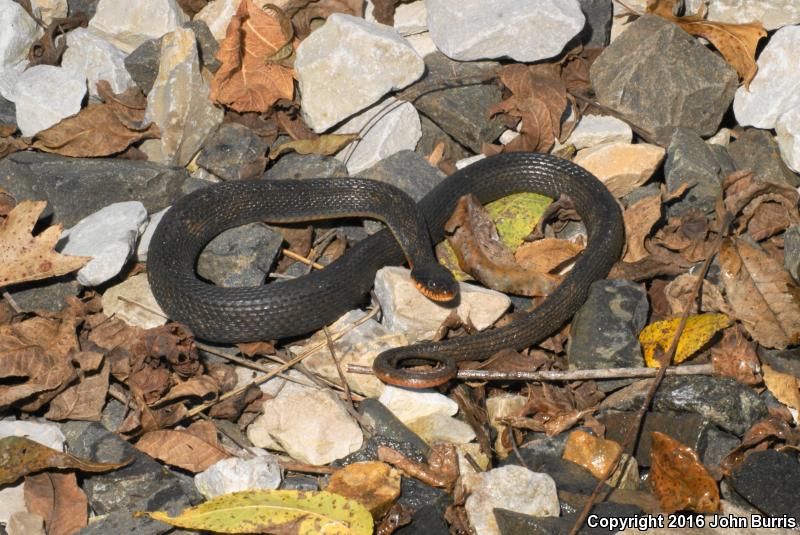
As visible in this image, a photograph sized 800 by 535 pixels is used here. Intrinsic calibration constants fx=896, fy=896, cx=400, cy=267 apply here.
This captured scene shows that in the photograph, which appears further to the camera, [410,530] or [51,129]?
[51,129]

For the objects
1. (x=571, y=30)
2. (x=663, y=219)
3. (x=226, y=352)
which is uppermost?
(x=571, y=30)

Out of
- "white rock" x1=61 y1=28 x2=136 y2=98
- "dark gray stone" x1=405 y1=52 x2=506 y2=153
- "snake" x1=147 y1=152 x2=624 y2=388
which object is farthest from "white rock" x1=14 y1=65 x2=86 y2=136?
"dark gray stone" x1=405 y1=52 x2=506 y2=153

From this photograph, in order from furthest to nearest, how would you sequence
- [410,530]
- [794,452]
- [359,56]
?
[359,56] < [794,452] < [410,530]

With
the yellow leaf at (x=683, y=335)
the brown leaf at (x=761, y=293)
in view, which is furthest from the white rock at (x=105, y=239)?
the brown leaf at (x=761, y=293)

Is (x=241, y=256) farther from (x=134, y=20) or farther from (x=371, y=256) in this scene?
(x=134, y=20)

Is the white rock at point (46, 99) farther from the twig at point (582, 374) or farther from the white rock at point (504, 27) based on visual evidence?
the twig at point (582, 374)

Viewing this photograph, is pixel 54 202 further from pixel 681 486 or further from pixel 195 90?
pixel 681 486

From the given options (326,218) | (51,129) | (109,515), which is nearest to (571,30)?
(326,218)

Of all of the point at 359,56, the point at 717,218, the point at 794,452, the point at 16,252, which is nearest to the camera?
the point at 794,452
